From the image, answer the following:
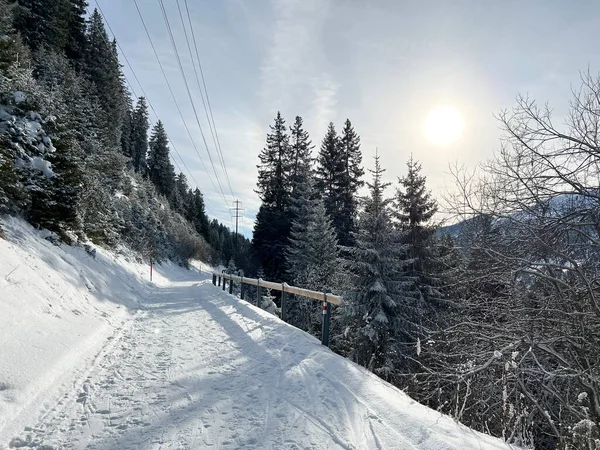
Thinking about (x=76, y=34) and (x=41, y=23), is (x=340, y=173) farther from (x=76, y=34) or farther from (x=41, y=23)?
(x=76, y=34)

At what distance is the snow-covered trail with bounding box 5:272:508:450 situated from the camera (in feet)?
9.83

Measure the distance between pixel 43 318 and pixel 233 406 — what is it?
12.4 feet

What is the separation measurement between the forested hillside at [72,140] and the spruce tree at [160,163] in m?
0.20

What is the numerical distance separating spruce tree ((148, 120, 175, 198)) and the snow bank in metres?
63.0

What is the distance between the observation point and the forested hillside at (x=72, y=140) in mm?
9547

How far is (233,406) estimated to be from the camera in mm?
3691

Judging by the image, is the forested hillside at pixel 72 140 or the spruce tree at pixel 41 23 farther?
the spruce tree at pixel 41 23

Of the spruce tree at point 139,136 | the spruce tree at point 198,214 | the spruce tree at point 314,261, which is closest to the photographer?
the spruce tree at point 314,261

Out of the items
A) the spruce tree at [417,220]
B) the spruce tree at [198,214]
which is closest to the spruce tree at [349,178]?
the spruce tree at [417,220]

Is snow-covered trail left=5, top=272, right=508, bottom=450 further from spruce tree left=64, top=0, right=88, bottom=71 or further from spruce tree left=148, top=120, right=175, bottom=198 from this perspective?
spruce tree left=148, top=120, right=175, bottom=198

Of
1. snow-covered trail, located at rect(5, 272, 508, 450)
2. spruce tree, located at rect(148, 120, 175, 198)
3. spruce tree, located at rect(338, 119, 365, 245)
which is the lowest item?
snow-covered trail, located at rect(5, 272, 508, 450)

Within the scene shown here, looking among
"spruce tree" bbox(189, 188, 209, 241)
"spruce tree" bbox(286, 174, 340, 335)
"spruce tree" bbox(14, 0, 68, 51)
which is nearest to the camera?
"spruce tree" bbox(286, 174, 340, 335)

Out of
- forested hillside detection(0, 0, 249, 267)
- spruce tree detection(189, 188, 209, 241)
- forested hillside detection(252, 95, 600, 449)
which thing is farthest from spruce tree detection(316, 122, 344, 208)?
spruce tree detection(189, 188, 209, 241)

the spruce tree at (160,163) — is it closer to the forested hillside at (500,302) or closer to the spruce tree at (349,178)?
the spruce tree at (349,178)
